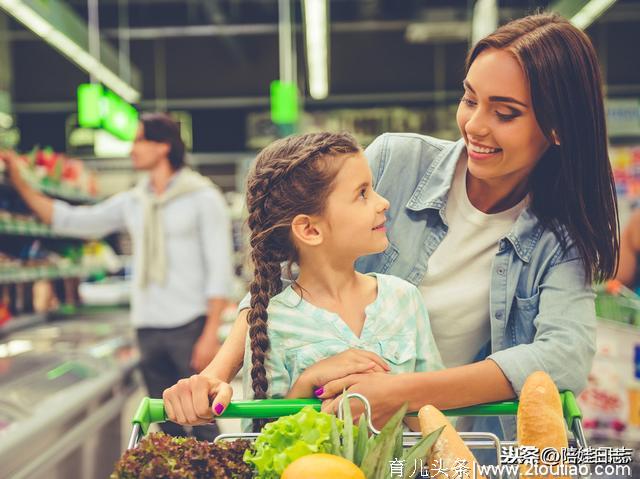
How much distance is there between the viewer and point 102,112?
7086 mm

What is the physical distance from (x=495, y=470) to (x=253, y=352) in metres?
0.45

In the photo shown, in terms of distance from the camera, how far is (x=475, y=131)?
1386 mm

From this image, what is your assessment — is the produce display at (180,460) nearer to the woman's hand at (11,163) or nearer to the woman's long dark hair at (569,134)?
the woman's long dark hair at (569,134)

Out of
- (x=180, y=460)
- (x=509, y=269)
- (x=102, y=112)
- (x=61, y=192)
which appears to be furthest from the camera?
(x=102, y=112)

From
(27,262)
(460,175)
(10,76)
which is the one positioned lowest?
(27,262)

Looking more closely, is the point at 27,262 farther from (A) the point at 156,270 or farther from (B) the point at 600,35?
(B) the point at 600,35

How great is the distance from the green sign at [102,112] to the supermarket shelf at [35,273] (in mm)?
1199

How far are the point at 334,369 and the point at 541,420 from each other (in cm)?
35

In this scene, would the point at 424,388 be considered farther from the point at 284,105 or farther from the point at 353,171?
the point at 284,105

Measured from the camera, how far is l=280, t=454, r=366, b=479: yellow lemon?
95 cm

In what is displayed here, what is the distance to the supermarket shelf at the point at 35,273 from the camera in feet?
14.4

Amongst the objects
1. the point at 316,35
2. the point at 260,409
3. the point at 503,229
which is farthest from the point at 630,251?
the point at 316,35

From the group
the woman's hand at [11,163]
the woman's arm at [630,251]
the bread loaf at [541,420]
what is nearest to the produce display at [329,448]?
the bread loaf at [541,420]

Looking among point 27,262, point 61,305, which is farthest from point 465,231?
point 61,305
